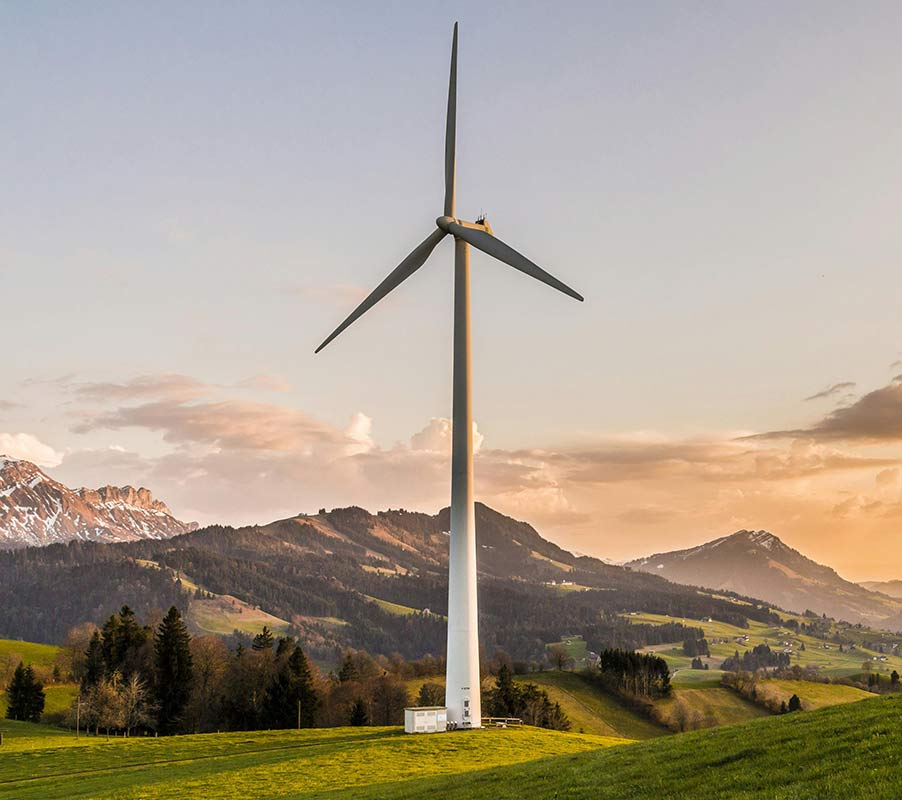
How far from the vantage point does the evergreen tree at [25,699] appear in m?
160


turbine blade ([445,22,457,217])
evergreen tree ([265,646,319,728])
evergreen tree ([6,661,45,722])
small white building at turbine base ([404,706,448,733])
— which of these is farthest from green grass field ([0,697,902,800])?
evergreen tree ([6,661,45,722])

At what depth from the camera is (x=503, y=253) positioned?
7606cm

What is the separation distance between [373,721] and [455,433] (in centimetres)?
9198

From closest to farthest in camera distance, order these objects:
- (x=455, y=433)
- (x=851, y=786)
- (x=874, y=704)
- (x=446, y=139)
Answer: (x=851, y=786) → (x=874, y=704) → (x=455, y=433) → (x=446, y=139)

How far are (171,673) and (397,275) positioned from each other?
84.0 m

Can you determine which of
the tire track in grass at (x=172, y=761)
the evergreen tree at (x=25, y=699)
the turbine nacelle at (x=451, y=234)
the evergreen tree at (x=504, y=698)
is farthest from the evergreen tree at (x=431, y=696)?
the turbine nacelle at (x=451, y=234)

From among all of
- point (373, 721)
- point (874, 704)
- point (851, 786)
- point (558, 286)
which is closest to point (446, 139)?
point (558, 286)

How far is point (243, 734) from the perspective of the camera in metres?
85.1

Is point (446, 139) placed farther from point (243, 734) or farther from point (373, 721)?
point (373, 721)

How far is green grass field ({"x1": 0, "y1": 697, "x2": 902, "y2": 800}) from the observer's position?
31.1m

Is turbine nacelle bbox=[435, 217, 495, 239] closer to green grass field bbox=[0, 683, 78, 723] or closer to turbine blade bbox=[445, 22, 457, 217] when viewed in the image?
turbine blade bbox=[445, 22, 457, 217]

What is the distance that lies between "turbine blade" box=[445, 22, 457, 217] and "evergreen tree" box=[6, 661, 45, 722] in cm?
12349

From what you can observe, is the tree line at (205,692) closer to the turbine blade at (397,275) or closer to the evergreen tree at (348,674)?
the evergreen tree at (348,674)

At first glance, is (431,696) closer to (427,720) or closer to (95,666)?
(95,666)
